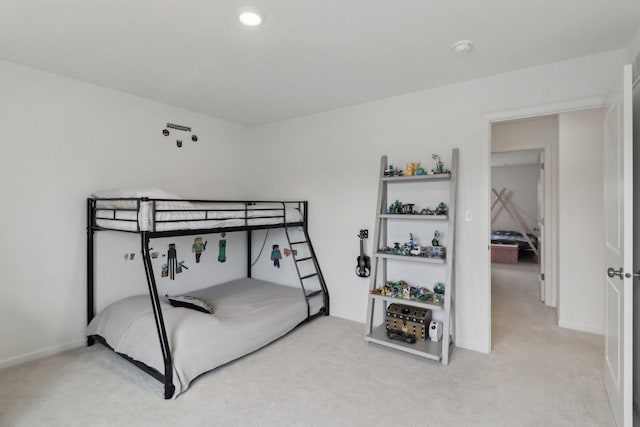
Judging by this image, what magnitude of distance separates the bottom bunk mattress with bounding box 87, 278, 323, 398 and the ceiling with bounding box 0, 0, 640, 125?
2001 millimetres

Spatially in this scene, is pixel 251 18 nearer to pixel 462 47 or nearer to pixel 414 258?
pixel 462 47

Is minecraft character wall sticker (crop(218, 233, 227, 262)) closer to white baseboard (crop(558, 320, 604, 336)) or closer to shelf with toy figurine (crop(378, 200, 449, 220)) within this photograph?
shelf with toy figurine (crop(378, 200, 449, 220))

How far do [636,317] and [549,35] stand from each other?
1.86 metres

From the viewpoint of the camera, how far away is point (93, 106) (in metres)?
2.83

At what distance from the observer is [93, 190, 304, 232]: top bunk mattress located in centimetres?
222

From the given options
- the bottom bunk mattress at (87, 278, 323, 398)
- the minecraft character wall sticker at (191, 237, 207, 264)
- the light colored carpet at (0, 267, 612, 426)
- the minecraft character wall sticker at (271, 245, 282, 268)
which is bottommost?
the light colored carpet at (0, 267, 612, 426)

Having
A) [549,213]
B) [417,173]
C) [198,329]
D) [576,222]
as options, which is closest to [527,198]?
[549,213]

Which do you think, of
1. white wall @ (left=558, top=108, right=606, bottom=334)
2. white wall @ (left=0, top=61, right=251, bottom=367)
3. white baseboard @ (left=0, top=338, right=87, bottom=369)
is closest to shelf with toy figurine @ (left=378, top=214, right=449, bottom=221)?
white wall @ (left=558, top=108, right=606, bottom=334)

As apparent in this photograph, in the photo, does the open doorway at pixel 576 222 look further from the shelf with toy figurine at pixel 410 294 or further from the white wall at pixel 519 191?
the white wall at pixel 519 191

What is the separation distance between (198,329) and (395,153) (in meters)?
2.37

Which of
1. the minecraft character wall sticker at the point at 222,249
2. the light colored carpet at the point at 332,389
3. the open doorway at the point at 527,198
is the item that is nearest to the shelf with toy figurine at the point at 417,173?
→ the open doorway at the point at 527,198

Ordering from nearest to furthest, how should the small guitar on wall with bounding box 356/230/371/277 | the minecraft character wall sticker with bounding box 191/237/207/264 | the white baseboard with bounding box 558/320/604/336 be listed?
the white baseboard with bounding box 558/320/604/336 → the small guitar on wall with bounding box 356/230/371/277 → the minecraft character wall sticker with bounding box 191/237/207/264

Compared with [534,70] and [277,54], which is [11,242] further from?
[534,70]

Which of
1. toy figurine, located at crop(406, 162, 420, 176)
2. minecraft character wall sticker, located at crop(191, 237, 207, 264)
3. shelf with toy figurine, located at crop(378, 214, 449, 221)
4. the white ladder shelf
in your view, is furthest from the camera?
minecraft character wall sticker, located at crop(191, 237, 207, 264)
